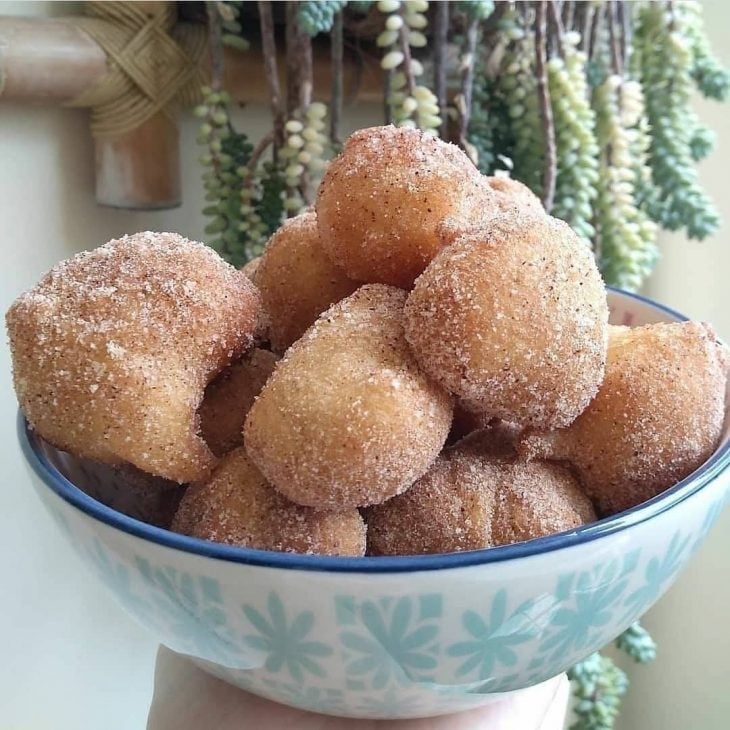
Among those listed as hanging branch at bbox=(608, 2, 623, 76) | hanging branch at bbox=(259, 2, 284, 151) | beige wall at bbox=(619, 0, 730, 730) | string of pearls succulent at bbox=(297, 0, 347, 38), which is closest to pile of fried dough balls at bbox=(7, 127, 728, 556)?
string of pearls succulent at bbox=(297, 0, 347, 38)

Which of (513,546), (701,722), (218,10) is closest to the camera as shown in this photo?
(513,546)

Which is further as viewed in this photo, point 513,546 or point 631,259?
point 631,259

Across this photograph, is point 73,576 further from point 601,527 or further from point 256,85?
point 601,527

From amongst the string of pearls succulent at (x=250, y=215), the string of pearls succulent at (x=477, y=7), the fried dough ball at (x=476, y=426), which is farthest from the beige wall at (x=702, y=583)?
the fried dough ball at (x=476, y=426)

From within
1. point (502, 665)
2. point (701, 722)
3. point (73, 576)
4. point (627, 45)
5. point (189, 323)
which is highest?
point (627, 45)

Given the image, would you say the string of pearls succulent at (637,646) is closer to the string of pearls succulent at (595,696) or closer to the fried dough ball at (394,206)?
the string of pearls succulent at (595,696)

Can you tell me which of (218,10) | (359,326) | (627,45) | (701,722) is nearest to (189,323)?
(359,326)
